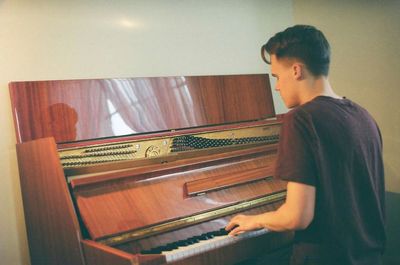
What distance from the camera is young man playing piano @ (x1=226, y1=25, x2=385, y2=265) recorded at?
4.63 ft

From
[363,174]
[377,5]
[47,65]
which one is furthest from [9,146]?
[377,5]

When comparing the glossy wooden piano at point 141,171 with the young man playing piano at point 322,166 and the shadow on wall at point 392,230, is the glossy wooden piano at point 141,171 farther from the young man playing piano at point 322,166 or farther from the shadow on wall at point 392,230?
the shadow on wall at point 392,230

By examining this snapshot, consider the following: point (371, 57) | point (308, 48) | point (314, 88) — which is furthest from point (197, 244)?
point (371, 57)

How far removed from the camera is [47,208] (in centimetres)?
194

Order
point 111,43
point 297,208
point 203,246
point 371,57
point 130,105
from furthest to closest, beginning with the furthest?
point 371,57
point 111,43
point 130,105
point 203,246
point 297,208

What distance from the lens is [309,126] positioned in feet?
4.64

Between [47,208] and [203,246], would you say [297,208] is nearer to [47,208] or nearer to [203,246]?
[203,246]

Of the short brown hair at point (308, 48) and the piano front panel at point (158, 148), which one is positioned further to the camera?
the piano front panel at point (158, 148)

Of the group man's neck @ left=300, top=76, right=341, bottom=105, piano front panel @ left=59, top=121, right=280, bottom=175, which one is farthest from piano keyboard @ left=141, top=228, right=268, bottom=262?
man's neck @ left=300, top=76, right=341, bottom=105

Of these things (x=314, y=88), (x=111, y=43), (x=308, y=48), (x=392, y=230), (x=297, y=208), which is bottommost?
(x=392, y=230)

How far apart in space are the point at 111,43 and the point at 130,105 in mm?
647

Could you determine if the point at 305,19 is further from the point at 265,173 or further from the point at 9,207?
the point at 9,207

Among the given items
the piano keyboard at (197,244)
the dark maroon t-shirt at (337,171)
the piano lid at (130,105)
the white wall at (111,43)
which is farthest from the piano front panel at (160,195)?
the white wall at (111,43)

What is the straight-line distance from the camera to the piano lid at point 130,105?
2127 mm
